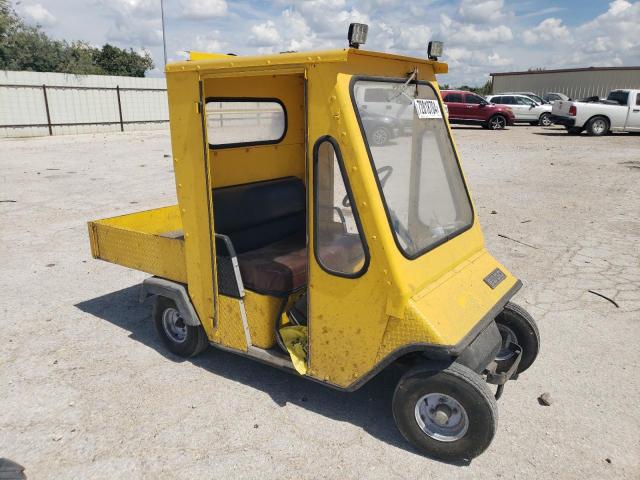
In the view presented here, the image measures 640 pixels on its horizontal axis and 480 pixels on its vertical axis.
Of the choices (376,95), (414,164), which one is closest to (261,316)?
(414,164)

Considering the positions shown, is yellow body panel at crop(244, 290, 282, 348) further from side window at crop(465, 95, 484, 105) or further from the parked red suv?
side window at crop(465, 95, 484, 105)

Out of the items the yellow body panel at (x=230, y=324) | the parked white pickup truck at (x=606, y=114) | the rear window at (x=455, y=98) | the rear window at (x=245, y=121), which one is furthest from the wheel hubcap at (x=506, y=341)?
the rear window at (x=455, y=98)

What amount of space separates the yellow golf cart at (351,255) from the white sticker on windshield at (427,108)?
0.01 meters

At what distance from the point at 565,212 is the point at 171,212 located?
647cm

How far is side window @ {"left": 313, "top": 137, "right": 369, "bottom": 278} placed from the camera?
2.76m

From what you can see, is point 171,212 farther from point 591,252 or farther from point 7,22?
point 7,22

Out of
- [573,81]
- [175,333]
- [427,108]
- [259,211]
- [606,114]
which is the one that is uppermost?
[573,81]

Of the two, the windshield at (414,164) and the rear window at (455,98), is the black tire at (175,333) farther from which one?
the rear window at (455,98)

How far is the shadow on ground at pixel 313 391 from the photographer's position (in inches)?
126

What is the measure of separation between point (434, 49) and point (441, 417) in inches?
90.6

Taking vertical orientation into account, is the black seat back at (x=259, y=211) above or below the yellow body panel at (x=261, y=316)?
above

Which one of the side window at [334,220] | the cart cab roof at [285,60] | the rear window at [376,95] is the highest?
the cart cab roof at [285,60]

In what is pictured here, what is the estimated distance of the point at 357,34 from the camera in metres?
2.66

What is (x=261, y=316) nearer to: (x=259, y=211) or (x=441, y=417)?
(x=259, y=211)
